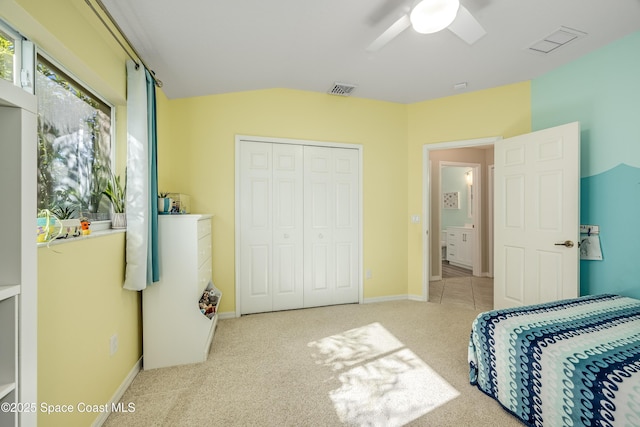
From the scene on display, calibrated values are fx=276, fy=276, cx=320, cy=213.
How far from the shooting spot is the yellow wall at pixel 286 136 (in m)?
3.05

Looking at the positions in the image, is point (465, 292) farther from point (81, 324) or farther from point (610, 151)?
point (81, 324)

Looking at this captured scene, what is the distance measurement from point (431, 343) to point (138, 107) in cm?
304

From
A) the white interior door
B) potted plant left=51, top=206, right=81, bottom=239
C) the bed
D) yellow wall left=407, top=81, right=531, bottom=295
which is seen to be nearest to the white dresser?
yellow wall left=407, top=81, right=531, bottom=295

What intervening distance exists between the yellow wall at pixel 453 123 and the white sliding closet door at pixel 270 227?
157 centimetres

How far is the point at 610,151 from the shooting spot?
2402 millimetres

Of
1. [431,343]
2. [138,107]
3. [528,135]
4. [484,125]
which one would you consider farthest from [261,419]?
[484,125]

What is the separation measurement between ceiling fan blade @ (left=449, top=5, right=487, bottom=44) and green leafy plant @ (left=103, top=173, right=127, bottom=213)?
2383mm

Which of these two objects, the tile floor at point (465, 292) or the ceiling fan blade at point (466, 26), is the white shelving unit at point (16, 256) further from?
the tile floor at point (465, 292)

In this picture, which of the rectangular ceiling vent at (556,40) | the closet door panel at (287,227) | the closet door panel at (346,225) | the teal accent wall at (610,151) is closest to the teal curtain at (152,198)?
the closet door panel at (287,227)

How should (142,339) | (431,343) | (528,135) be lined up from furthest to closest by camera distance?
(528,135)
(431,343)
(142,339)

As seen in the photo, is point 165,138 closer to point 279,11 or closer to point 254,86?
point 254,86

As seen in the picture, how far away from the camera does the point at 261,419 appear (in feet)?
5.19

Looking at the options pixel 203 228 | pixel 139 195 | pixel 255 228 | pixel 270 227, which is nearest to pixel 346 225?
pixel 270 227

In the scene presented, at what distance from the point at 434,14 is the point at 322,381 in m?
2.35
